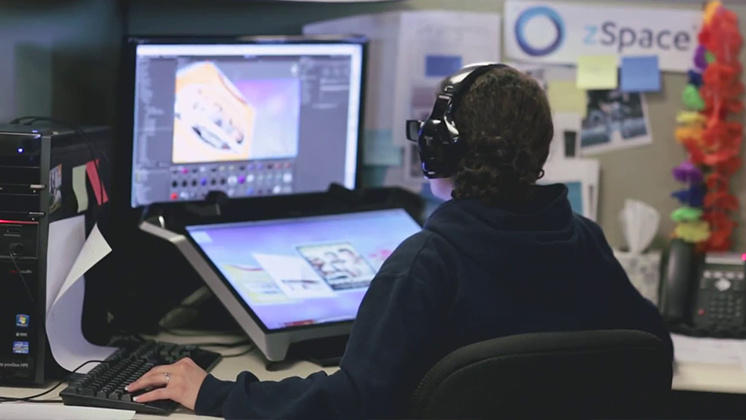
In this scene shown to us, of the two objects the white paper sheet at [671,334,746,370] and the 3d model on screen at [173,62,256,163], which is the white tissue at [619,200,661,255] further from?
the 3d model on screen at [173,62,256,163]

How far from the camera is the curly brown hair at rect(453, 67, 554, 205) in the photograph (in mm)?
1347

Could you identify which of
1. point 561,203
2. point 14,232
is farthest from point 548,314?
point 14,232

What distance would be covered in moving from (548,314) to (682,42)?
96cm

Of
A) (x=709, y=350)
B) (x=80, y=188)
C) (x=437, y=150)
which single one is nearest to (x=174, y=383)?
(x=80, y=188)

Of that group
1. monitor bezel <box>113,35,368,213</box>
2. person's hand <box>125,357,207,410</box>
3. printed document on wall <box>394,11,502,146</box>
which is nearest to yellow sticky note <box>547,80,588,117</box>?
printed document on wall <box>394,11,502,146</box>

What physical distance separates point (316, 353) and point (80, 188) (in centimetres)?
46

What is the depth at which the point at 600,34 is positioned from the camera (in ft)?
6.86

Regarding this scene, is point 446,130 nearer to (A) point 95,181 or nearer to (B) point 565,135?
(A) point 95,181

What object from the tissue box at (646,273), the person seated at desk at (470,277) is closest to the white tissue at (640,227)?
the tissue box at (646,273)

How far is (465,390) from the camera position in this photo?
1.18 meters

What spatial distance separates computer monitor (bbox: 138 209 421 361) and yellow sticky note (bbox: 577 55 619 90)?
0.50m

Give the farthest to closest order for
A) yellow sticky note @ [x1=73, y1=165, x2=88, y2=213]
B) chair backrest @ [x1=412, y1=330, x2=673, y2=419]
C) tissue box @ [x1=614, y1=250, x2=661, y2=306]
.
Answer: tissue box @ [x1=614, y1=250, x2=661, y2=306] < yellow sticky note @ [x1=73, y1=165, x2=88, y2=213] < chair backrest @ [x1=412, y1=330, x2=673, y2=419]

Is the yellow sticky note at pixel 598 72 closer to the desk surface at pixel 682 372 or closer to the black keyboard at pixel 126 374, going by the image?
the desk surface at pixel 682 372

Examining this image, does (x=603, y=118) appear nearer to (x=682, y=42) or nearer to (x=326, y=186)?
(x=682, y=42)
